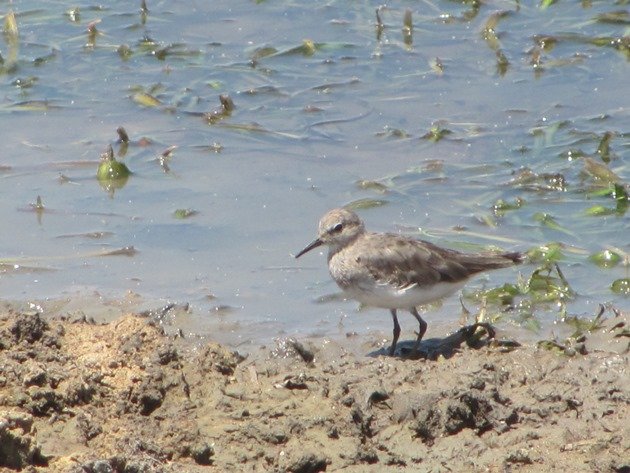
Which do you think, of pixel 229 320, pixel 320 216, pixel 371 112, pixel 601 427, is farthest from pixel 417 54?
pixel 601 427

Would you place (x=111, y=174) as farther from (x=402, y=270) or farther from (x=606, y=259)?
(x=606, y=259)

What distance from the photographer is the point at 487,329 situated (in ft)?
26.2

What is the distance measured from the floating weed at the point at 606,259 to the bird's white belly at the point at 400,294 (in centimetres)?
123

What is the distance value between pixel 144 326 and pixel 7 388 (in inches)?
47.2

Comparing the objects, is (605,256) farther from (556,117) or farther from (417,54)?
(417,54)

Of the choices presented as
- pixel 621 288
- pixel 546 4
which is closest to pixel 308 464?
pixel 621 288

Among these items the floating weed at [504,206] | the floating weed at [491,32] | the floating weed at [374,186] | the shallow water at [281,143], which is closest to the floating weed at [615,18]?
the shallow water at [281,143]

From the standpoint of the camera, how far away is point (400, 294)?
8281 millimetres

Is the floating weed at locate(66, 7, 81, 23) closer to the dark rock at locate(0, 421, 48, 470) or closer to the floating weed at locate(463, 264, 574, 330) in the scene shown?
the floating weed at locate(463, 264, 574, 330)

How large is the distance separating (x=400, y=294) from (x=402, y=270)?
196 mm

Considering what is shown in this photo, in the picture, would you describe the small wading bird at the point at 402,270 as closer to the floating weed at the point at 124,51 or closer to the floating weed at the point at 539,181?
the floating weed at the point at 539,181

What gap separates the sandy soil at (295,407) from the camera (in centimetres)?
614

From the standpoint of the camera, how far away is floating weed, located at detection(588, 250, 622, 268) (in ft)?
29.9

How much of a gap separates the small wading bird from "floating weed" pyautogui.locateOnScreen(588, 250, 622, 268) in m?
0.80
